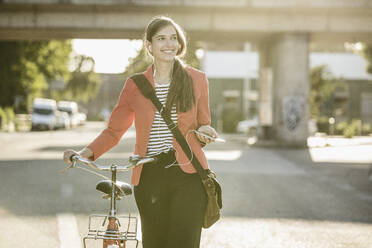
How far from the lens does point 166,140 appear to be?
3.44 metres

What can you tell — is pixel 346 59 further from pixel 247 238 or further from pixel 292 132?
pixel 247 238

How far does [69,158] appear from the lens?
3238mm

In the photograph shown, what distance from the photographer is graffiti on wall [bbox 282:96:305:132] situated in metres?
23.5

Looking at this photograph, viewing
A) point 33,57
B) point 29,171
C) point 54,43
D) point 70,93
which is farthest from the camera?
point 70,93

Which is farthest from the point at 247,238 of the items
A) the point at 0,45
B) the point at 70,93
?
the point at 70,93

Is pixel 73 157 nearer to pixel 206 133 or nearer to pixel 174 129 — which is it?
pixel 174 129

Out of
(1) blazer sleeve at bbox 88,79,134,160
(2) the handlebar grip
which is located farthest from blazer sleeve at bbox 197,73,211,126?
(2) the handlebar grip

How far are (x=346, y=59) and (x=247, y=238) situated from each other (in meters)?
60.1

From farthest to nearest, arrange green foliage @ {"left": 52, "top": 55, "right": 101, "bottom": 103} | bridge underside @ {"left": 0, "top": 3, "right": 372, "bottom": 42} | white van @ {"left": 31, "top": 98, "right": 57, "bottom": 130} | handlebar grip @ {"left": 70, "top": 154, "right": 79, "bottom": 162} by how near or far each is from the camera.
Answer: green foliage @ {"left": 52, "top": 55, "right": 101, "bottom": 103}
white van @ {"left": 31, "top": 98, "right": 57, "bottom": 130}
bridge underside @ {"left": 0, "top": 3, "right": 372, "bottom": 42}
handlebar grip @ {"left": 70, "top": 154, "right": 79, "bottom": 162}

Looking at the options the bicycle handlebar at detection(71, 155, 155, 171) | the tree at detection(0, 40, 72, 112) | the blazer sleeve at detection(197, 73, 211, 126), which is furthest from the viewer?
the tree at detection(0, 40, 72, 112)

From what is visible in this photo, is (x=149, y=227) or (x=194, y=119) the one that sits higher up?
(x=194, y=119)

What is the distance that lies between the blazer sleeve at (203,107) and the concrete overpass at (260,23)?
1979 centimetres

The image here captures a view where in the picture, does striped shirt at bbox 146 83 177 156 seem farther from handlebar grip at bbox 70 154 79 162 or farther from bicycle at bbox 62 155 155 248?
handlebar grip at bbox 70 154 79 162

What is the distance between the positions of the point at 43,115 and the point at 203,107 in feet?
130
